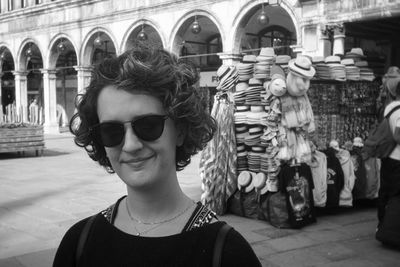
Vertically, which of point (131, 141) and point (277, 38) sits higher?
point (277, 38)

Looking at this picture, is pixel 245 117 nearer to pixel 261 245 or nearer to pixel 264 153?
pixel 264 153

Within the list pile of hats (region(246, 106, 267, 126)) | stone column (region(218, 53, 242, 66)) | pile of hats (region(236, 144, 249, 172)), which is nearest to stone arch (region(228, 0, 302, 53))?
stone column (region(218, 53, 242, 66))

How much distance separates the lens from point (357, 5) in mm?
10281

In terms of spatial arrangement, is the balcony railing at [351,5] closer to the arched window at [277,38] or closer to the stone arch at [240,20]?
the stone arch at [240,20]

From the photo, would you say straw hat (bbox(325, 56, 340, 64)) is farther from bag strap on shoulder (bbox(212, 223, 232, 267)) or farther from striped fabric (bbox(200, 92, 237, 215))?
bag strap on shoulder (bbox(212, 223, 232, 267))

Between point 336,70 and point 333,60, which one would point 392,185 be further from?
point 333,60

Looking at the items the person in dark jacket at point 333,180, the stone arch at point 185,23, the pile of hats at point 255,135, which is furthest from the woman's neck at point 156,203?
→ the stone arch at point 185,23

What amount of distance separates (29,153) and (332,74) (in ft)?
35.5

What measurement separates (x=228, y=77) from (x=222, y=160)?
3.68 ft

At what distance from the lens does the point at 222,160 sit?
5977 millimetres

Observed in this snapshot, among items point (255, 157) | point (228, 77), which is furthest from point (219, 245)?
point (228, 77)

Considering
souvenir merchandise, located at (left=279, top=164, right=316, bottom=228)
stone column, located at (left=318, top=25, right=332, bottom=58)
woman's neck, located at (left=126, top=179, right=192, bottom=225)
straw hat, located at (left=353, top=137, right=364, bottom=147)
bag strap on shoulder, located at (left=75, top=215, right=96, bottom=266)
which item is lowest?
souvenir merchandise, located at (left=279, top=164, right=316, bottom=228)

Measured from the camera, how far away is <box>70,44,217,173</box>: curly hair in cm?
132

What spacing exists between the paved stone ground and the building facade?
2.53 meters
